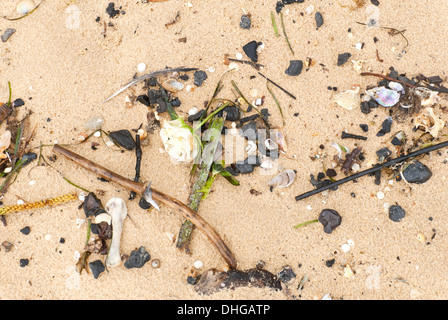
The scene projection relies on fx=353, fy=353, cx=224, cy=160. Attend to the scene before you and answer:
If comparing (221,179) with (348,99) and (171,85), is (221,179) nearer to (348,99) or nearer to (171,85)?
(171,85)

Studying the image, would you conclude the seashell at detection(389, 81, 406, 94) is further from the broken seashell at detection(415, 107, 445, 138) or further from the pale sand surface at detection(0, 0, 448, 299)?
the broken seashell at detection(415, 107, 445, 138)

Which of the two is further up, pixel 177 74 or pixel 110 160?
pixel 177 74

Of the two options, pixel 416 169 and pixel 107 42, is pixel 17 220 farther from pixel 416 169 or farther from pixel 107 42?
pixel 416 169

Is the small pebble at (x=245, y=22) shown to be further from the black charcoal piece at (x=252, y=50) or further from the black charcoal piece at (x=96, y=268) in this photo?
the black charcoal piece at (x=96, y=268)

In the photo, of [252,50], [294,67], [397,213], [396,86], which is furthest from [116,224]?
[396,86]

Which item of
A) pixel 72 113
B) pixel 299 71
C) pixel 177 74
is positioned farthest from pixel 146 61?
pixel 299 71

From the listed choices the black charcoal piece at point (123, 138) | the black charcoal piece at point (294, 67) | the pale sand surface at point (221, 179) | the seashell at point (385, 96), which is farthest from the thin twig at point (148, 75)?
the seashell at point (385, 96)
